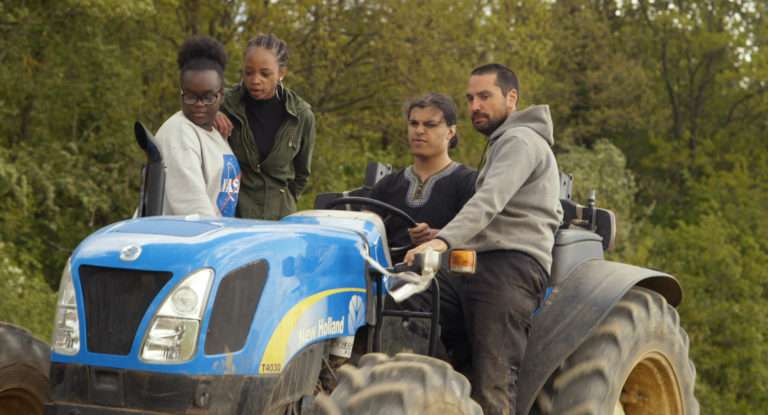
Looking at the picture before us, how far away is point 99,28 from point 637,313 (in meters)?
12.6

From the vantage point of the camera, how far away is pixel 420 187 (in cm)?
616

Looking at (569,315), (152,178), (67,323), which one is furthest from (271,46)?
(67,323)

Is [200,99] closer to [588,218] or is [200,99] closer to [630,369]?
[588,218]

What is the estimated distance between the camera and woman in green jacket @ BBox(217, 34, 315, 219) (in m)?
6.46

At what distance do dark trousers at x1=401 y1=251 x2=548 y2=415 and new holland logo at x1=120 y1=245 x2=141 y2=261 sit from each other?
1.52 meters

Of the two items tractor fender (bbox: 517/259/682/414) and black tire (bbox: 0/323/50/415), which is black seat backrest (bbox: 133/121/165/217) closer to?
black tire (bbox: 0/323/50/415)

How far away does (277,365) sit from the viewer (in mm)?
4656

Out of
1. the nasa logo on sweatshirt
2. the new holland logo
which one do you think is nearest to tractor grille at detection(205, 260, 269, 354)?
the new holland logo

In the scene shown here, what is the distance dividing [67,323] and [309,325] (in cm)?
85

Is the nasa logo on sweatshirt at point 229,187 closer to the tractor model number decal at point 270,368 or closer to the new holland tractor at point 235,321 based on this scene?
the new holland tractor at point 235,321

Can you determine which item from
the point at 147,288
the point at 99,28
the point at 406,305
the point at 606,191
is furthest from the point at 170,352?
the point at 606,191

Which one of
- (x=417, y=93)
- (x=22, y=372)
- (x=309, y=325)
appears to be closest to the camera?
(x=309, y=325)

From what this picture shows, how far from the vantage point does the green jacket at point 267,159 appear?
6445 mm

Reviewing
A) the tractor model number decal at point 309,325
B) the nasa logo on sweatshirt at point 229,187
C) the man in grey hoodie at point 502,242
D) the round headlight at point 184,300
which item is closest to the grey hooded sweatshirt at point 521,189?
the man in grey hoodie at point 502,242
